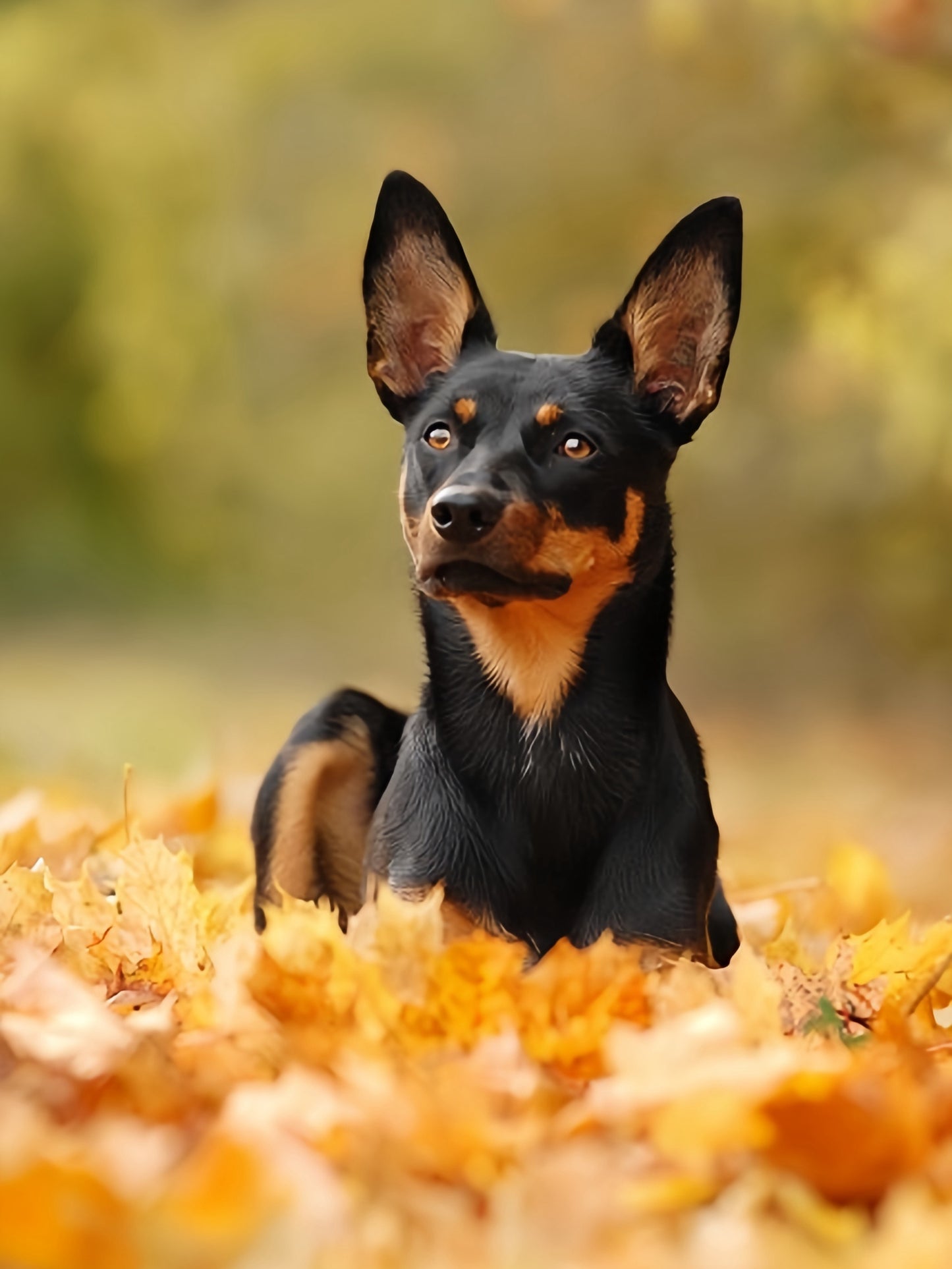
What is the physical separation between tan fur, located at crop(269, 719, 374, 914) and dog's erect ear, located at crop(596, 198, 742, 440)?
0.88m

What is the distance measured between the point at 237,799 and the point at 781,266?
4.51 metres

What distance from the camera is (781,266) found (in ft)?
26.4

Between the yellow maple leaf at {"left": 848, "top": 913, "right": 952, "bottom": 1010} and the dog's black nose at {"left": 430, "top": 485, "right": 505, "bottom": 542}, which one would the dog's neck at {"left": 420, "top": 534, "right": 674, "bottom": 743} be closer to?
the dog's black nose at {"left": 430, "top": 485, "right": 505, "bottom": 542}

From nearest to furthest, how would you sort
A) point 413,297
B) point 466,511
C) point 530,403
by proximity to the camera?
point 466,511
point 530,403
point 413,297

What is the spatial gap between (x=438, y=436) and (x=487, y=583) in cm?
32

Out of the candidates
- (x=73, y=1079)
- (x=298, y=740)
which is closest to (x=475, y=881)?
(x=298, y=740)

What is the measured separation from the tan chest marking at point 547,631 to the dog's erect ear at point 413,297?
47cm

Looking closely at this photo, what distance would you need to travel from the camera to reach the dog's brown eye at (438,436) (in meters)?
2.63

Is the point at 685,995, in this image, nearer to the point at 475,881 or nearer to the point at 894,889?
the point at 475,881

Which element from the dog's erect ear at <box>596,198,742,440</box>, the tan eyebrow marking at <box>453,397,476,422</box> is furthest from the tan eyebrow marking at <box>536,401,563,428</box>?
the dog's erect ear at <box>596,198,742,440</box>

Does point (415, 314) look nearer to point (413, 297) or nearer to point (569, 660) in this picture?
point (413, 297)

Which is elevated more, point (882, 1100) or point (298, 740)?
point (882, 1100)

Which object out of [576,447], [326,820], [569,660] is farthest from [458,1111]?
[326,820]

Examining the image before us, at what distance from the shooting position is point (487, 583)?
2455 mm
